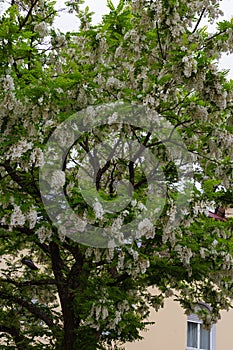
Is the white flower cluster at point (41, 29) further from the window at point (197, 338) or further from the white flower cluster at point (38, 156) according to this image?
the window at point (197, 338)

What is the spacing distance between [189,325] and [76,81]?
10046mm

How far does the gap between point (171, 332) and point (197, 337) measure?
96 cm

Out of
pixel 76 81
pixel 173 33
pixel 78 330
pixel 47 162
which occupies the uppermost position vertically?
pixel 173 33

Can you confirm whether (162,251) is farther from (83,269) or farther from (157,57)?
(157,57)

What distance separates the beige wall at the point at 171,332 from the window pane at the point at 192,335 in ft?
1.07

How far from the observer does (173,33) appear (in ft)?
22.4

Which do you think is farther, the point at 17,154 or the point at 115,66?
the point at 115,66

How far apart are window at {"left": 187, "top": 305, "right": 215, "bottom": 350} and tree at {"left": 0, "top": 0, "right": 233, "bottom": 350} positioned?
6.31 meters

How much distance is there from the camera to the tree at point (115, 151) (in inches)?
264

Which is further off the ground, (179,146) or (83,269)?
(179,146)

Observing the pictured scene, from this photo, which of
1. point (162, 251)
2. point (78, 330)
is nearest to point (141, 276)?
point (162, 251)

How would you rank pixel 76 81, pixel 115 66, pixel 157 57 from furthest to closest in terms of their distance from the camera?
pixel 115 66, pixel 157 57, pixel 76 81

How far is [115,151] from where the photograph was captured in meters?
8.29

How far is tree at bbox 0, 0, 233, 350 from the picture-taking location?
22.0 ft
